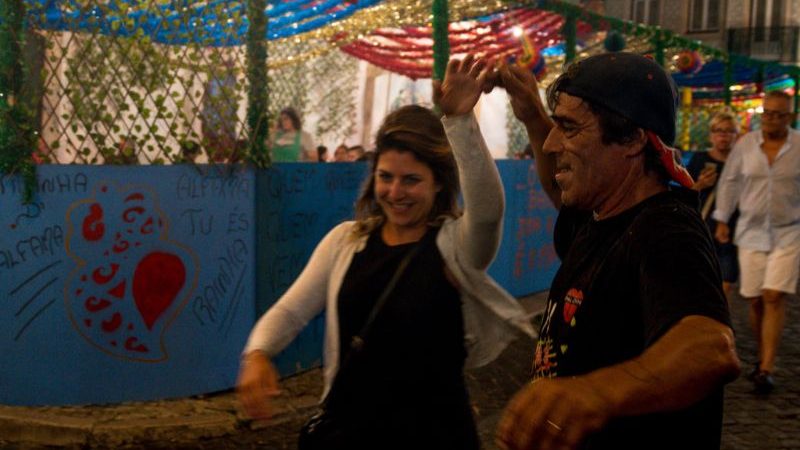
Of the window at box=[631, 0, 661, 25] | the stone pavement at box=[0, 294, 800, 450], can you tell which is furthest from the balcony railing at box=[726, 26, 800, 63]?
the stone pavement at box=[0, 294, 800, 450]

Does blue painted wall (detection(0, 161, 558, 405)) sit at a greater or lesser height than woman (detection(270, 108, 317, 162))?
lesser

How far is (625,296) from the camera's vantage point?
1.62 m

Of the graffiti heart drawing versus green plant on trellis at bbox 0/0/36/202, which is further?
the graffiti heart drawing

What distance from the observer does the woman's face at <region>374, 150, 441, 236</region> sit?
2686mm

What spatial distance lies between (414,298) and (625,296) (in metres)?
0.97

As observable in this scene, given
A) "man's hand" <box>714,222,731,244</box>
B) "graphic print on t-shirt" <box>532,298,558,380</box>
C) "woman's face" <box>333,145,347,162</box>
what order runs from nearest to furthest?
1. "graphic print on t-shirt" <box>532,298,558,380</box>
2. "man's hand" <box>714,222,731,244</box>
3. "woman's face" <box>333,145,347,162</box>

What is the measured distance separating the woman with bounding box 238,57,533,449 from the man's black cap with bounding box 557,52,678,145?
67 cm

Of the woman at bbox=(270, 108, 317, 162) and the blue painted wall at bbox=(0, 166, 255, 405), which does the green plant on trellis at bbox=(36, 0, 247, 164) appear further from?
the woman at bbox=(270, 108, 317, 162)

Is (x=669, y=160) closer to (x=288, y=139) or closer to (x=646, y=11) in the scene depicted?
(x=288, y=139)

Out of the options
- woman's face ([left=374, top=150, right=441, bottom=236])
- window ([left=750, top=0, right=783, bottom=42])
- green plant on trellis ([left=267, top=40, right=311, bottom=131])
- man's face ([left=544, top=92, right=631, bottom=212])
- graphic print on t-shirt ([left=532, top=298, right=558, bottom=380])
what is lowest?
graphic print on t-shirt ([left=532, top=298, right=558, bottom=380])

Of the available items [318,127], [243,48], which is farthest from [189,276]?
[318,127]

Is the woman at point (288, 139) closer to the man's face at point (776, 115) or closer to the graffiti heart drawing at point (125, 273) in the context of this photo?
the graffiti heart drawing at point (125, 273)

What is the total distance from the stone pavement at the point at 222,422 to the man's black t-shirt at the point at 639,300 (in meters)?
3.61

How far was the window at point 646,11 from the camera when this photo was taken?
66.0ft
